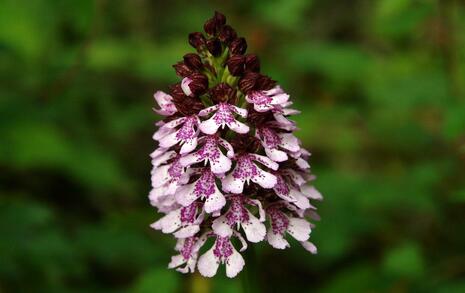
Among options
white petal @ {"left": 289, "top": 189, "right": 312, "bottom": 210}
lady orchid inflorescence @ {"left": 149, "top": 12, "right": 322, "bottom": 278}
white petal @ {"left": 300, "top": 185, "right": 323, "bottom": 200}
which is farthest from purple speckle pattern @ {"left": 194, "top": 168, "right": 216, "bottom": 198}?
white petal @ {"left": 300, "top": 185, "right": 323, "bottom": 200}

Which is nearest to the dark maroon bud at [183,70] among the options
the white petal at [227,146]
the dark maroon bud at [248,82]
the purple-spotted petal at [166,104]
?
the purple-spotted petal at [166,104]

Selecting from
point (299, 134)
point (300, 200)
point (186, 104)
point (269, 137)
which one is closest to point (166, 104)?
point (186, 104)

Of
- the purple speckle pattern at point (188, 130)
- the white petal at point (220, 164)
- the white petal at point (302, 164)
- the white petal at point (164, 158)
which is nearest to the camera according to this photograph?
the white petal at point (220, 164)

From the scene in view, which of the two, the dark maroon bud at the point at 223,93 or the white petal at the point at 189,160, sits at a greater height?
the dark maroon bud at the point at 223,93

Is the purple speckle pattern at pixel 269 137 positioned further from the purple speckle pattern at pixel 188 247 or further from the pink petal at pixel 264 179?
the purple speckle pattern at pixel 188 247

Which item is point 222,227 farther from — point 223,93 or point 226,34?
point 226,34

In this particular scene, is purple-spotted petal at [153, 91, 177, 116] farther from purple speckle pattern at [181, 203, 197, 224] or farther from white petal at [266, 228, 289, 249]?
white petal at [266, 228, 289, 249]
